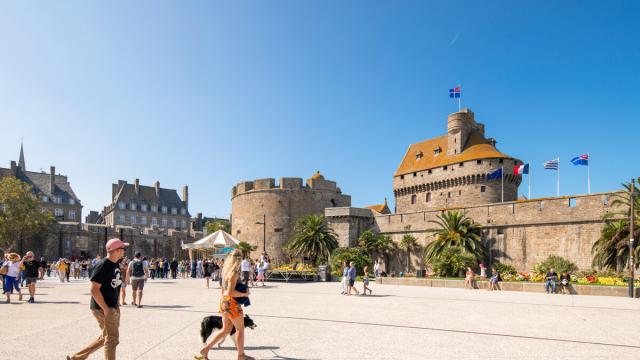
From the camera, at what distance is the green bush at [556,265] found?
27.2 m

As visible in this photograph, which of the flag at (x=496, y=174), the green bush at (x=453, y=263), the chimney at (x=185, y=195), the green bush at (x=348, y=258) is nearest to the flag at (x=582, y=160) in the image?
the flag at (x=496, y=174)

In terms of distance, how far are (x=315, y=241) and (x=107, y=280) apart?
31.4 meters

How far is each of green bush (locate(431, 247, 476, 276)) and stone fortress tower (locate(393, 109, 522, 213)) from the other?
18.9m

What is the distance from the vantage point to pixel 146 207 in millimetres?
70375

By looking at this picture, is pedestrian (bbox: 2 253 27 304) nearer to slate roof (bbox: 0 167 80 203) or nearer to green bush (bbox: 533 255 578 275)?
green bush (bbox: 533 255 578 275)

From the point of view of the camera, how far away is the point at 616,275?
23859 millimetres

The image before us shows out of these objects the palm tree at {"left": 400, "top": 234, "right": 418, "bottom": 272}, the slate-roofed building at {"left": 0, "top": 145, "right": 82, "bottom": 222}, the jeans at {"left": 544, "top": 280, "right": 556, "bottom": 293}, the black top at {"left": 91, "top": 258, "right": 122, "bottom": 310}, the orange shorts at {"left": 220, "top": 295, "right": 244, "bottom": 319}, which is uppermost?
the slate-roofed building at {"left": 0, "top": 145, "right": 82, "bottom": 222}

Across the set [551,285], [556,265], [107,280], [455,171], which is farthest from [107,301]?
[455,171]

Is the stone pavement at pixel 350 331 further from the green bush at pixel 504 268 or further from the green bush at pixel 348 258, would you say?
the green bush at pixel 348 258

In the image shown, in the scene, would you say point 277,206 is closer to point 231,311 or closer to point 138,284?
point 138,284

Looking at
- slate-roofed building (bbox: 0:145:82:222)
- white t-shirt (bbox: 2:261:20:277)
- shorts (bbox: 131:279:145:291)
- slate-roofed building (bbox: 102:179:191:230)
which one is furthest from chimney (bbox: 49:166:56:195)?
shorts (bbox: 131:279:145:291)

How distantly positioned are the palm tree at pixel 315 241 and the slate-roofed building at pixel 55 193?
1559 inches

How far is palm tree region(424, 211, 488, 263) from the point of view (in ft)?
102

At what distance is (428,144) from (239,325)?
50.9 meters
